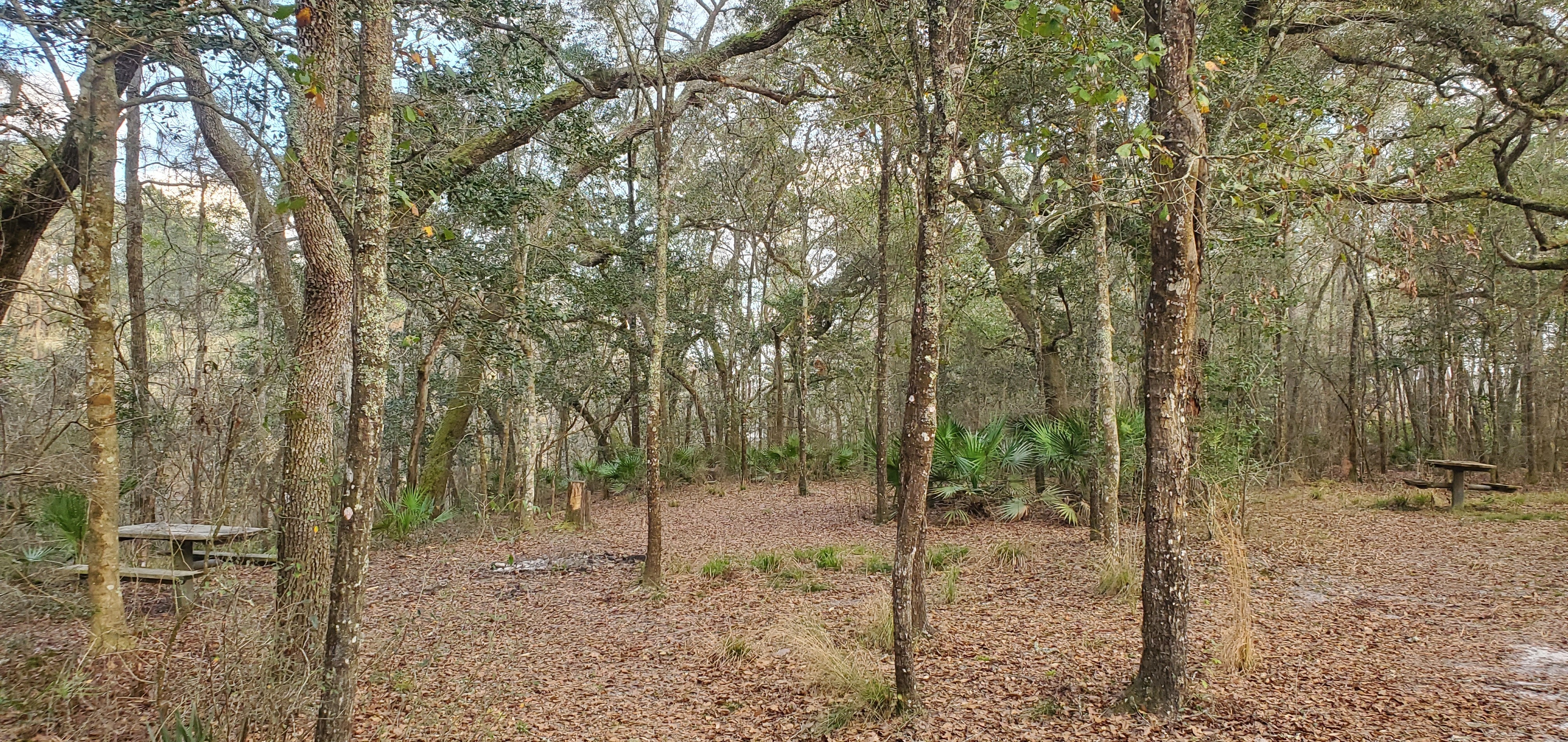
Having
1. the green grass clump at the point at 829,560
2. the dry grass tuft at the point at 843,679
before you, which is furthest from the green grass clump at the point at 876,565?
the dry grass tuft at the point at 843,679

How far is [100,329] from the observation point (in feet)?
16.2

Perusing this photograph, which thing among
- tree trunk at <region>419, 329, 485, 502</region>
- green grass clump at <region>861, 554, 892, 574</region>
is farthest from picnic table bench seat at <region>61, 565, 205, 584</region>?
tree trunk at <region>419, 329, 485, 502</region>

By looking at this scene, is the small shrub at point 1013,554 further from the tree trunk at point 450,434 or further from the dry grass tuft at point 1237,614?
the tree trunk at point 450,434

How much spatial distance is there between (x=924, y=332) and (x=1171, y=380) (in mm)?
1361

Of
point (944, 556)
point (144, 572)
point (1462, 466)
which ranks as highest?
point (1462, 466)

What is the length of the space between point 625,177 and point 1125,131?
6481 millimetres

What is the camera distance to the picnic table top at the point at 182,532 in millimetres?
5492

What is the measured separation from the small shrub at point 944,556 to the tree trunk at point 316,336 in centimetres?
603

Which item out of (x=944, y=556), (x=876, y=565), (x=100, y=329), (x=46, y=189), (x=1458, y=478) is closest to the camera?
(x=100, y=329)

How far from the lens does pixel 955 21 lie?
14.6ft

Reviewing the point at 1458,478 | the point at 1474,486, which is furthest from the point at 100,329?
the point at 1474,486

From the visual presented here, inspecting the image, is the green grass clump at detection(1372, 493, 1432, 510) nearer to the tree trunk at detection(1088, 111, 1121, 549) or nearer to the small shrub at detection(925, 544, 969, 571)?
the tree trunk at detection(1088, 111, 1121, 549)

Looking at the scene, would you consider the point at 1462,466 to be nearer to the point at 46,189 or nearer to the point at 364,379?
the point at 364,379

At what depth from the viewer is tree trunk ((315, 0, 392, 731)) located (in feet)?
10.8
